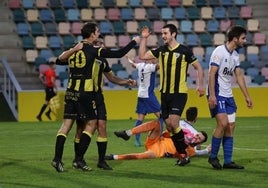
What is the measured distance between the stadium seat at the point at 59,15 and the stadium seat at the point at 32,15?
0.75 m

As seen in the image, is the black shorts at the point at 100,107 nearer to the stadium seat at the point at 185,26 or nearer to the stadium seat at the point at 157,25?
the stadium seat at the point at 157,25

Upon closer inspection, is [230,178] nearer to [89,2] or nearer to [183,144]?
[183,144]

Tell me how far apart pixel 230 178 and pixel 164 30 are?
9.06 ft

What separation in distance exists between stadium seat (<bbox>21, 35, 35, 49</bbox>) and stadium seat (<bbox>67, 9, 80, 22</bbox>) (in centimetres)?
211

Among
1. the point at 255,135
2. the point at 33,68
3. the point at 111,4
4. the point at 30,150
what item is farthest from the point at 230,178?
the point at 111,4

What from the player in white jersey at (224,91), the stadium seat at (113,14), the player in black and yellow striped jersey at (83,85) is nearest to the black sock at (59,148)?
the player in black and yellow striped jersey at (83,85)

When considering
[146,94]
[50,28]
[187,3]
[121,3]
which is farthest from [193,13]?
[146,94]

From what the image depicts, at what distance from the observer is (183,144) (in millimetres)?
12031

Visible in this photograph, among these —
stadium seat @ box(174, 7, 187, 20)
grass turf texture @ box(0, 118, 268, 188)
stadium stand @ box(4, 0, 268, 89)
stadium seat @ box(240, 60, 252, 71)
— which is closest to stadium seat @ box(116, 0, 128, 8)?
stadium stand @ box(4, 0, 268, 89)

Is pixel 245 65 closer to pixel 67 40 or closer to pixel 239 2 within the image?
pixel 239 2

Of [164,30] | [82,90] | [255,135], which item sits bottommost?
[255,135]

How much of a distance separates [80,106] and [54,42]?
19.0m

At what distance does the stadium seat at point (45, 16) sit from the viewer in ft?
101

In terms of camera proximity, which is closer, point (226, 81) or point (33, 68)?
point (226, 81)
